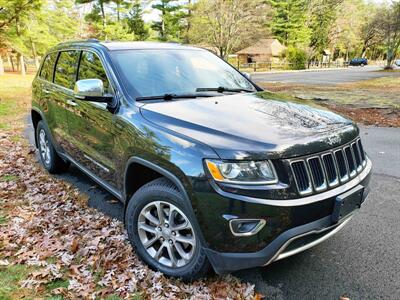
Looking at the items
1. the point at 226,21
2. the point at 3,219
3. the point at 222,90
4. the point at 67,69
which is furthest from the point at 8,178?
the point at 226,21

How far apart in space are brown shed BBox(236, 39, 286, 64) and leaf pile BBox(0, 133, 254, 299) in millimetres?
54858

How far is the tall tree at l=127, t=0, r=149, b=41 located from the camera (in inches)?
1559

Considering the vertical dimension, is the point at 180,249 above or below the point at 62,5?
below

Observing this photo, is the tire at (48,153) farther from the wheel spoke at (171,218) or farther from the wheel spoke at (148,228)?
the wheel spoke at (171,218)

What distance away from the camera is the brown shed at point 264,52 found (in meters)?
57.4

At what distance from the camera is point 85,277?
9.35ft

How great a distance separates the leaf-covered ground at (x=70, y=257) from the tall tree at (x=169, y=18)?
39943 mm

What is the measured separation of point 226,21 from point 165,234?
32.7 meters

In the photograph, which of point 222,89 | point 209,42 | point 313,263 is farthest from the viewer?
point 209,42

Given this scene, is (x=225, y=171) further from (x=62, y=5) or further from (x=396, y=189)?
(x=62, y=5)

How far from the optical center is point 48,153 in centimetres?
532

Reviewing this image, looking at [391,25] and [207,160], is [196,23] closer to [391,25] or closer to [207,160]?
[391,25]

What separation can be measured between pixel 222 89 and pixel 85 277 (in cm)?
218

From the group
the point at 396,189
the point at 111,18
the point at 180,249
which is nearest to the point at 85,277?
the point at 180,249
